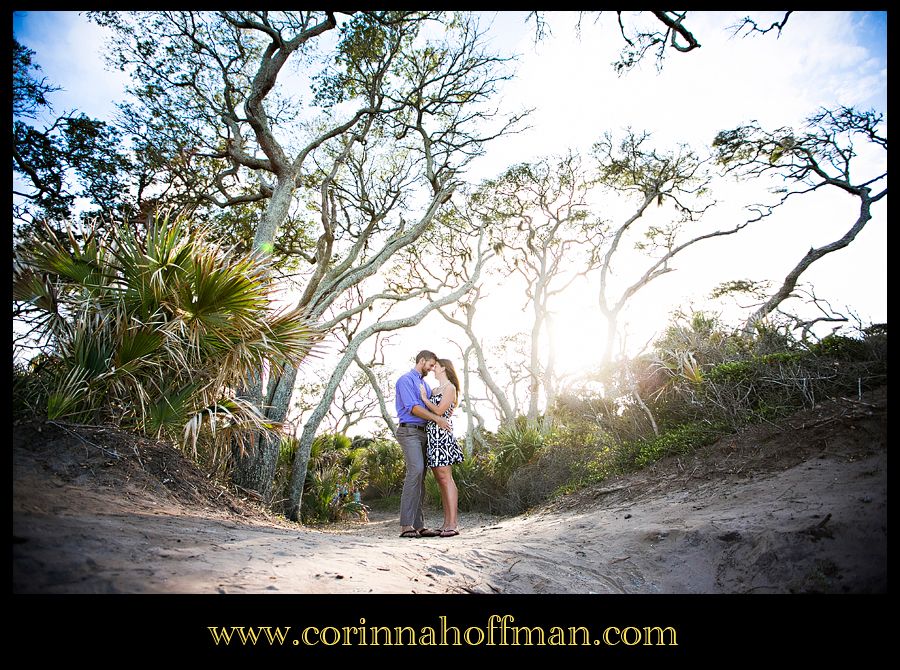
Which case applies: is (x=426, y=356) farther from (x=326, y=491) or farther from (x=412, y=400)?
(x=326, y=491)

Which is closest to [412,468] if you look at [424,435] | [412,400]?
[424,435]

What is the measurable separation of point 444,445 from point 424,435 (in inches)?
12.0

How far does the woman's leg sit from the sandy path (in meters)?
0.72

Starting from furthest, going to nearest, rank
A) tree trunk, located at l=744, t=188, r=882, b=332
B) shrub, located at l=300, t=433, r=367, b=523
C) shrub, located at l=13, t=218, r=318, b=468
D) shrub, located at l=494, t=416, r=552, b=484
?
tree trunk, located at l=744, t=188, r=882, b=332 → shrub, located at l=300, t=433, r=367, b=523 → shrub, located at l=494, t=416, r=552, b=484 → shrub, located at l=13, t=218, r=318, b=468

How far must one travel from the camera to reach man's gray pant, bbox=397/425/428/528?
513 cm

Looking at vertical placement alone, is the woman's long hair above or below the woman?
above

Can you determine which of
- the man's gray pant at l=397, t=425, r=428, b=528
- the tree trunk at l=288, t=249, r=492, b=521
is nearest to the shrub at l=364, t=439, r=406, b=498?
the tree trunk at l=288, t=249, r=492, b=521

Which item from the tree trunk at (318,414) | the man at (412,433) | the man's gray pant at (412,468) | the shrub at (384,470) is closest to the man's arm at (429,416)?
the man at (412,433)

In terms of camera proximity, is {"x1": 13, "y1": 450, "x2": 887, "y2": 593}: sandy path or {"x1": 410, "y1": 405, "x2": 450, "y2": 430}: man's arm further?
{"x1": 410, "y1": 405, "x2": 450, "y2": 430}: man's arm

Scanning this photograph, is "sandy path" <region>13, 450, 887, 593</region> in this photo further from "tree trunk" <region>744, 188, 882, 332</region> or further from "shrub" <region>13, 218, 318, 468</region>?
"tree trunk" <region>744, 188, 882, 332</region>

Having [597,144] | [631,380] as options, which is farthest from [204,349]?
[597,144]

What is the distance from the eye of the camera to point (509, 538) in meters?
4.39
